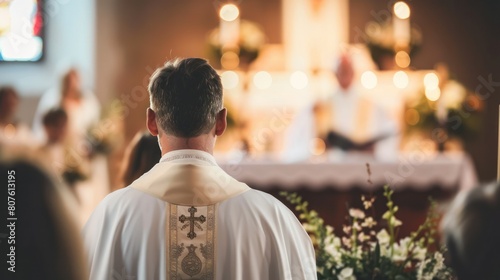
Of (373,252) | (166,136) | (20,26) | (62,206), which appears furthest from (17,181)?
(20,26)

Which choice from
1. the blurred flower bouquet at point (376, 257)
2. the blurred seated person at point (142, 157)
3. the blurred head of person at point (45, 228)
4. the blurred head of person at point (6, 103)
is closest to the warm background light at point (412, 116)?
the blurred head of person at point (6, 103)

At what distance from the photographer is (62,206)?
1.53 meters

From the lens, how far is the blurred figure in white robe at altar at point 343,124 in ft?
25.2

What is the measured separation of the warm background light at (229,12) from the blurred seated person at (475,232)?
7198 millimetres

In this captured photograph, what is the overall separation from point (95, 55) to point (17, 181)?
8116mm

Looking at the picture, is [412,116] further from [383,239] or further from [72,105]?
[383,239]

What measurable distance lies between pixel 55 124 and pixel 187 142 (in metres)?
6.21

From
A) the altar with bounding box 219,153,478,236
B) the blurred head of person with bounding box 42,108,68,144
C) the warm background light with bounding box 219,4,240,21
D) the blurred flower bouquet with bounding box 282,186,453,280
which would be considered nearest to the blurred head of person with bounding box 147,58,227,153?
the blurred flower bouquet with bounding box 282,186,453,280

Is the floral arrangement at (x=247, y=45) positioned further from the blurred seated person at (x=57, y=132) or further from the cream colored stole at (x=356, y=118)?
the blurred seated person at (x=57, y=132)

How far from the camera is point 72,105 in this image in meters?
8.80

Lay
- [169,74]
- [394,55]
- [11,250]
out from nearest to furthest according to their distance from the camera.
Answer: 1. [11,250]
2. [169,74]
3. [394,55]

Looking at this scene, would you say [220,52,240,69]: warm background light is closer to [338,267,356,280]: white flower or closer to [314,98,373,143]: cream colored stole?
[314,98,373,143]: cream colored stole

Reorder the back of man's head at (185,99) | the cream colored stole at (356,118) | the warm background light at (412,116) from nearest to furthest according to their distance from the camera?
the back of man's head at (185,99), the warm background light at (412,116), the cream colored stole at (356,118)

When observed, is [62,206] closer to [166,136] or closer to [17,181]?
[17,181]
